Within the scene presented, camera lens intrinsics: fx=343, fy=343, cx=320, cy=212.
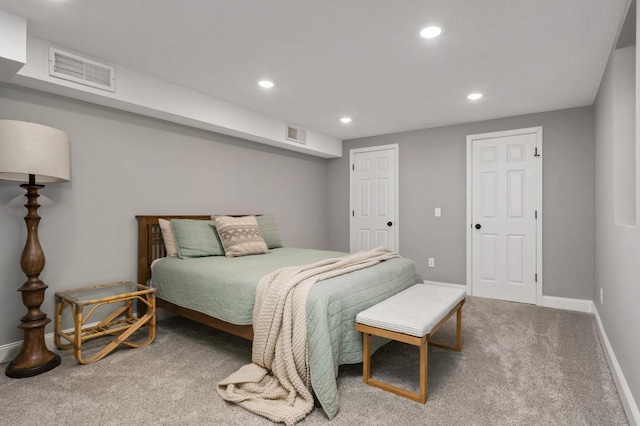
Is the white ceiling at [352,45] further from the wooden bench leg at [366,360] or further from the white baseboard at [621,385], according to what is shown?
the white baseboard at [621,385]

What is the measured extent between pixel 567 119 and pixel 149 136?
450cm

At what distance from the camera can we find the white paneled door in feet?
13.4

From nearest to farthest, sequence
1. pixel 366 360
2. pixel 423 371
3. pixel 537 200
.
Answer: pixel 423 371
pixel 366 360
pixel 537 200

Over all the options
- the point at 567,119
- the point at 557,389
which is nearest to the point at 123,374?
the point at 557,389

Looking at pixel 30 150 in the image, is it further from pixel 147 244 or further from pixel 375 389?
pixel 375 389

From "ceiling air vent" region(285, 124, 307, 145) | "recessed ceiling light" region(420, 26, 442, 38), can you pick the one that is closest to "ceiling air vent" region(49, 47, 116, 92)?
"ceiling air vent" region(285, 124, 307, 145)

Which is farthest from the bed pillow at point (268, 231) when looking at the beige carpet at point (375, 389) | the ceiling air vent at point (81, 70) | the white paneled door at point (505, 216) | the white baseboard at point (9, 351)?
the white paneled door at point (505, 216)

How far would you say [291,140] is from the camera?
4.57 metres

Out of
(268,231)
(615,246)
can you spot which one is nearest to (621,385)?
(615,246)

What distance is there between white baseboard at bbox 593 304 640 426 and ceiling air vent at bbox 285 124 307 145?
12.4ft

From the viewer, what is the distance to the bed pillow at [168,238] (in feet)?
10.8

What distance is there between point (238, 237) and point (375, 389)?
6.37 feet

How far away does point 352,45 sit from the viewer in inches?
95.8

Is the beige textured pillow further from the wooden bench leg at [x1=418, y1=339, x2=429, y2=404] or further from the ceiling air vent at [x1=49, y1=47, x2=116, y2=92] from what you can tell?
the wooden bench leg at [x1=418, y1=339, x2=429, y2=404]
